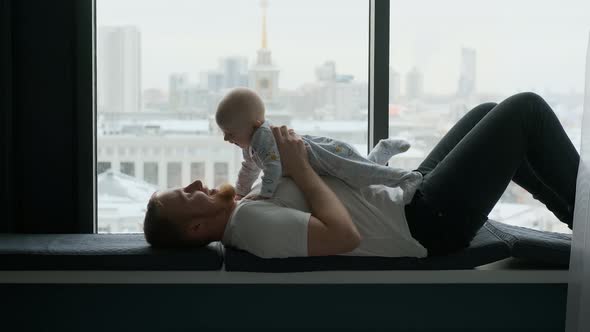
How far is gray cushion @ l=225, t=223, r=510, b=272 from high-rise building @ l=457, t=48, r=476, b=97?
0.80 metres

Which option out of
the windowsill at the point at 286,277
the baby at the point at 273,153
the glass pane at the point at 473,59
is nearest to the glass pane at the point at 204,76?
the glass pane at the point at 473,59

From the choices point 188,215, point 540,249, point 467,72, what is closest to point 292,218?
point 188,215

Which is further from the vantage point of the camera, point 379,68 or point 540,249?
point 379,68

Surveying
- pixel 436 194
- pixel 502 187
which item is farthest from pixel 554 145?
pixel 436 194

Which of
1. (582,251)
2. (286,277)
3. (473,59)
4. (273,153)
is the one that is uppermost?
(473,59)

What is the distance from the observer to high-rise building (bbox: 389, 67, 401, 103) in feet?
8.59

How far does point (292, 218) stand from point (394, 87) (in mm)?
900

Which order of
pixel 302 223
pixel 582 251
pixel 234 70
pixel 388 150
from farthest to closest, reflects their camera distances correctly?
pixel 234 70 < pixel 388 150 < pixel 302 223 < pixel 582 251

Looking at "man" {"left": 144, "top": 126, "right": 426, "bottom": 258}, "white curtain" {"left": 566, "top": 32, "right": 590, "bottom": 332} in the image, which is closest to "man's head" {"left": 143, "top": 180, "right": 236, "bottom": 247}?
"man" {"left": 144, "top": 126, "right": 426, "bottom": 258}

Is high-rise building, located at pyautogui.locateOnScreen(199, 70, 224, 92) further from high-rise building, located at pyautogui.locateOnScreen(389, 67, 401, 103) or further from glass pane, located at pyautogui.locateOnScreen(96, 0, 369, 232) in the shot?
high-rise building, located at pyautogui.locateOnScreen(389, 67, 401, 103)

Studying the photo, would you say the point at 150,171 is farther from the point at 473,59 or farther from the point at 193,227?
the point at 473,59

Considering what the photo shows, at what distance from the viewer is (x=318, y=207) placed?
6.40ft

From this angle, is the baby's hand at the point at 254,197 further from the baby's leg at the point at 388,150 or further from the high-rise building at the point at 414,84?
the high-rise building at the point at 414,84

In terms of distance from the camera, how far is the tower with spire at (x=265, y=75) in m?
2.59
